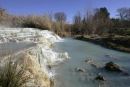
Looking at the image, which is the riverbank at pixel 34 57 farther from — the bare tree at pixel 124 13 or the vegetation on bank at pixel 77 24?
the bare tree at pixel 124 13

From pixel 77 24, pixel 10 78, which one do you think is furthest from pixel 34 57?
pixel 77 24

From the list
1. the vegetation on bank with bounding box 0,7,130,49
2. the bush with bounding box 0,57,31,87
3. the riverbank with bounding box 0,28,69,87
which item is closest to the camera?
the bush with bounding box 0,57,31,87

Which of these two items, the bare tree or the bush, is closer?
the bush

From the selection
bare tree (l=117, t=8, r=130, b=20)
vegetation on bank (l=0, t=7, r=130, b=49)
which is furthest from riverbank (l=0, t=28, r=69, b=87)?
bare tree (l=117, t=8, r=130, b=20)

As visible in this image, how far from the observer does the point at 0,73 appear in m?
5.36

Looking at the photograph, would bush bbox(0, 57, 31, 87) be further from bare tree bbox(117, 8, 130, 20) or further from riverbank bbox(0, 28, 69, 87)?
→ bare tree bbox(117, 8, 130, 20)

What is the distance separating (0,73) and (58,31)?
125ft

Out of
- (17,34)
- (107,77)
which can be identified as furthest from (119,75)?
(17,34)

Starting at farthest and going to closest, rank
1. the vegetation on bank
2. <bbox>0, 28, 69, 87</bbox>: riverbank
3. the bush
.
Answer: the vegetation on bank, <bbox>0, 28, 69, 87</bbox>: riverbank, the bush

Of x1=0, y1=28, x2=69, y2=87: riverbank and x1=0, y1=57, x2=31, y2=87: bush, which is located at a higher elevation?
x1=0, y1=57, x2=31, y2=87: bush

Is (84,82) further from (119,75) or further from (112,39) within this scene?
(112,39)

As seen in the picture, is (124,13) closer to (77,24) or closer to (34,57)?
(77,24)

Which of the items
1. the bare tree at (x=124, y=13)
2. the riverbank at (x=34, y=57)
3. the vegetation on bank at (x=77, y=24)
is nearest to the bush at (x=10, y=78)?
the riverbank at (x=34, y=57)

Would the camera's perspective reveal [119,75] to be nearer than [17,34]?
Yes
